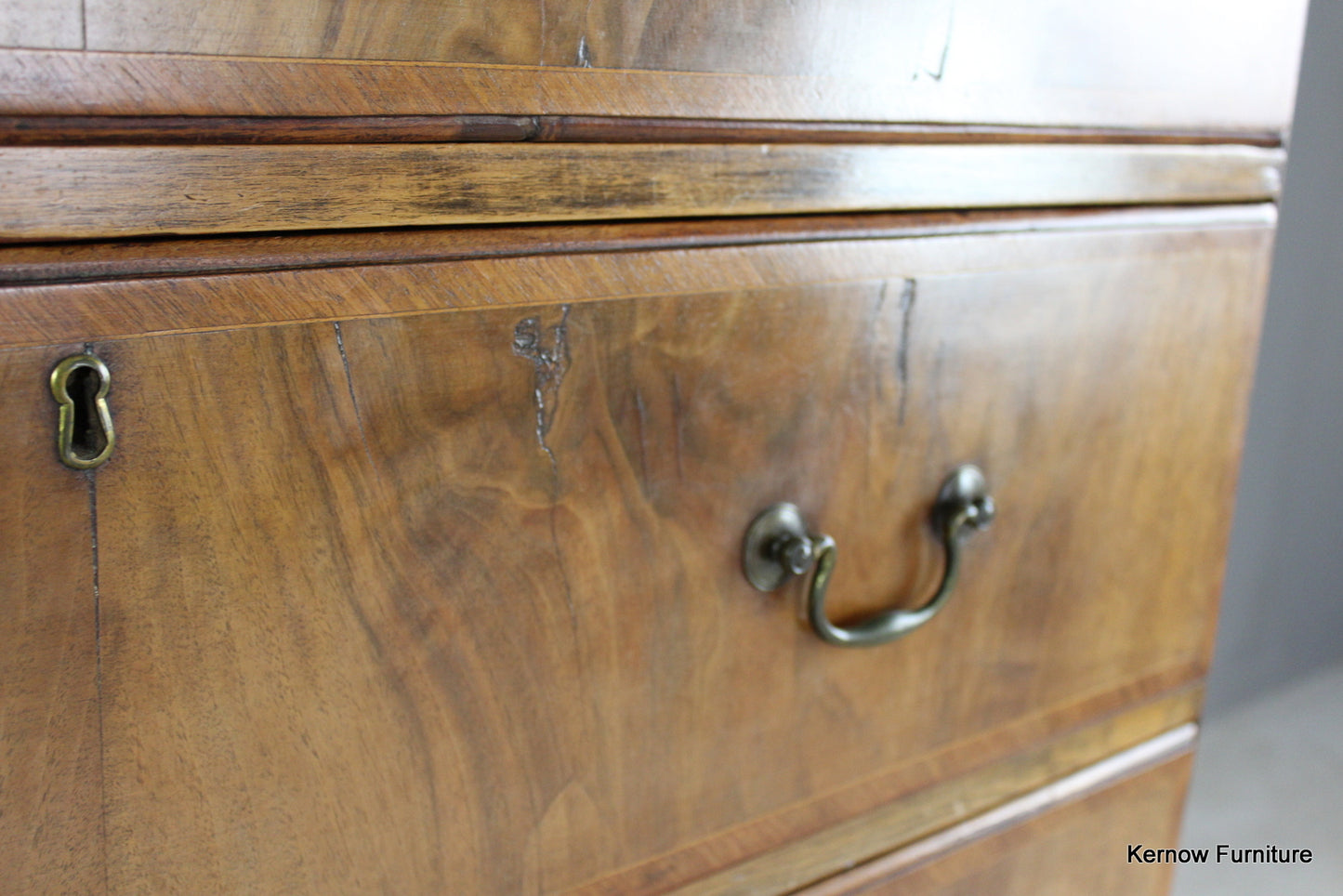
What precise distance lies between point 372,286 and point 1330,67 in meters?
1.08

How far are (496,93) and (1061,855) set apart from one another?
1.26 feet

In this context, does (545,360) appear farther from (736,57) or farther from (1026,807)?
(1026,807)

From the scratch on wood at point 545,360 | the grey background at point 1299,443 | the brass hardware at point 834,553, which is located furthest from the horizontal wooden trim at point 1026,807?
the grey background at point 1299,443

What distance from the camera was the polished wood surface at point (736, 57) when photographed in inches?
8.8

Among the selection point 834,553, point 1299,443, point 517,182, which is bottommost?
point 1299,443

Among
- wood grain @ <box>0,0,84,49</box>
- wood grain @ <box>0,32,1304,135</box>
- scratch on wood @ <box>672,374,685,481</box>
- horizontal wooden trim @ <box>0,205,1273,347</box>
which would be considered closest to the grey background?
wood grain @ <box>0,32,1304,135</box>

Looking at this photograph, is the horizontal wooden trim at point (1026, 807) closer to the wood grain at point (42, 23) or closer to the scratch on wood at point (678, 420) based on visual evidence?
the scratch on wood at point (678, 420)

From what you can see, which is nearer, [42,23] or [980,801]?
[42,23]

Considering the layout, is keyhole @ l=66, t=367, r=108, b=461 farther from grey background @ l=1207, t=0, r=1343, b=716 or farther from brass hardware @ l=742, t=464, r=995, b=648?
grey background @ l=1207, t=0, r=1343, b=716

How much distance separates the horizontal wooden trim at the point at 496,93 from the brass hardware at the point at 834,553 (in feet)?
0.39

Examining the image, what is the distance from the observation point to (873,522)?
351 millimetres

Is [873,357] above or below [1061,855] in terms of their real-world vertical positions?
above

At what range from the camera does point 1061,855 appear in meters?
0.45

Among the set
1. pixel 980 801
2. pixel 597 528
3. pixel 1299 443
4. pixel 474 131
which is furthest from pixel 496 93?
pixel 1299 443
